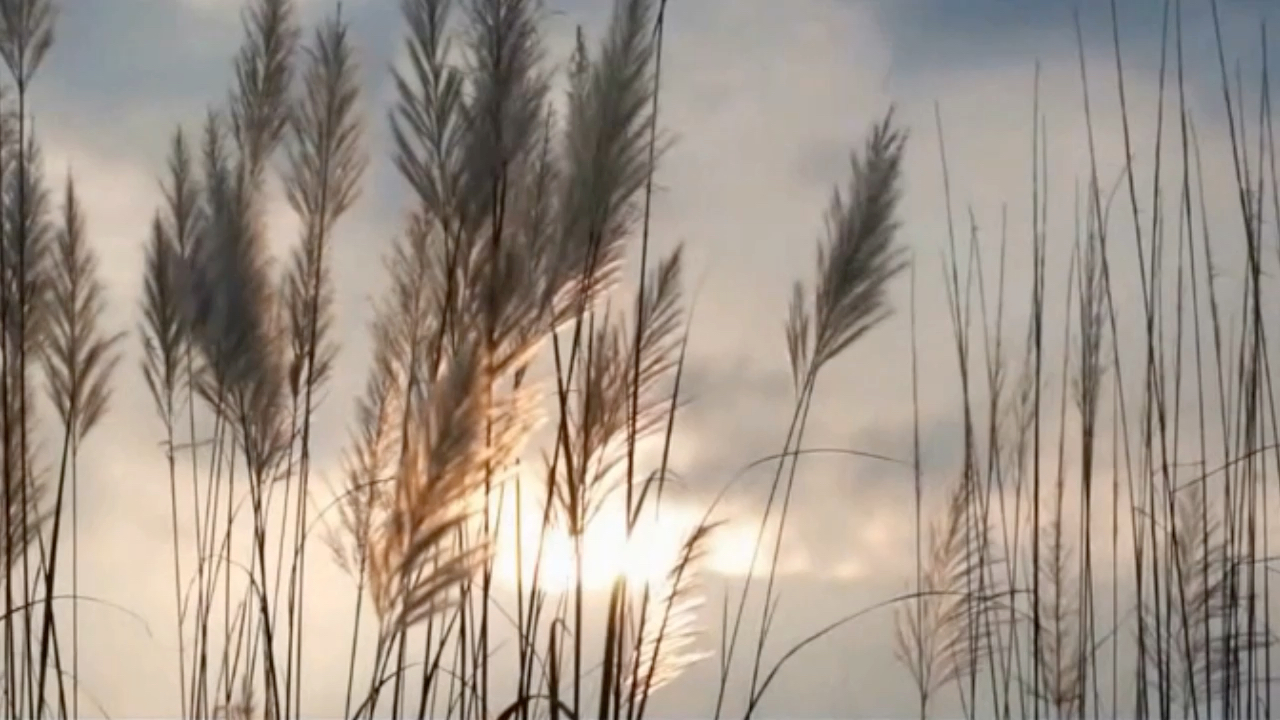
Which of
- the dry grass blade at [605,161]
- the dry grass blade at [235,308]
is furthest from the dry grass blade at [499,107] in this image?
the dry grass blade at [235,308]

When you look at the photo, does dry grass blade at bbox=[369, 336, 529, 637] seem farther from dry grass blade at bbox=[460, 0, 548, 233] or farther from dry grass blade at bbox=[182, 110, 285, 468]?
dry grass blade at bbox=[182, 110, 285, 468]

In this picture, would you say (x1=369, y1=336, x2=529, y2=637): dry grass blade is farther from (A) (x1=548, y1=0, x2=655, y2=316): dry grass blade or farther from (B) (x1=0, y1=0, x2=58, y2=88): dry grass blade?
(B) (x1=0, y1=0, x2=58, y2=88): dry grass blade

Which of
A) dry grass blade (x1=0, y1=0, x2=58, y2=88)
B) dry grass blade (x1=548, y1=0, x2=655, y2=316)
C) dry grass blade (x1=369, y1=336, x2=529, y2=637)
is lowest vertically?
dry grass blade (x1=369, y1=336, x2=529, y2=637)

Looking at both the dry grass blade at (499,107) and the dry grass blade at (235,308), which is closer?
the dry grass blade at (499,107)

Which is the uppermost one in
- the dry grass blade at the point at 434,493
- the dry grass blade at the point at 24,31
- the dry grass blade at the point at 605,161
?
the dry grass blade at the point at 24,31

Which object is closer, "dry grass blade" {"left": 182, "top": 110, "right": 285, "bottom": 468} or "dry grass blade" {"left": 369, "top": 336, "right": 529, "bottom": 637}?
"dry grass blade" {"left": 369, "top": 336, "right": 529, "bottom": 637}

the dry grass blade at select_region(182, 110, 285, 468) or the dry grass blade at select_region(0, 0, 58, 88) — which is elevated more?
the dry grass blade at select_region(0, 0, 58, 88)

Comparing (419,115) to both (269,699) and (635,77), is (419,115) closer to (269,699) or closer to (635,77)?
(635,77)

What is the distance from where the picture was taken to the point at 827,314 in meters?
2.09

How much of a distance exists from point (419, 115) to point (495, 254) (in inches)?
11.3

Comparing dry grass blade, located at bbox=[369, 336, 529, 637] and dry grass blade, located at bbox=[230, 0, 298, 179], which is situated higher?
dry grass blade, located at bbox=[230, 0, 298, 179]

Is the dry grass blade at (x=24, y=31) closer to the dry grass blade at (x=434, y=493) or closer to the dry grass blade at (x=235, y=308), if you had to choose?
the dry grass blade at (x=235, y=308)

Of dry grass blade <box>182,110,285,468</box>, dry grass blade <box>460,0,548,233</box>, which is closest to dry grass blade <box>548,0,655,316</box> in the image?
dry grass blade <box>460,0,548,233</box>

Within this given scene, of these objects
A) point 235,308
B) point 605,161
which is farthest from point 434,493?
point 235,308
